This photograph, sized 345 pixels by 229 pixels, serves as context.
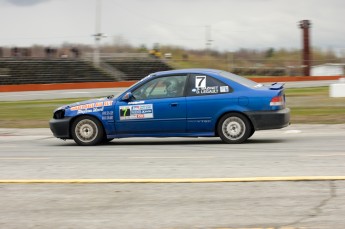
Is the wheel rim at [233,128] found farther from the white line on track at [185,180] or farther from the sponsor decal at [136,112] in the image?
the white line on track at [185,180]

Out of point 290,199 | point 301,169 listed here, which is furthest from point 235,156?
point 290,199

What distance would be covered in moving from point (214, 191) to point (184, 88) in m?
5.10

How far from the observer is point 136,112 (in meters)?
11.5

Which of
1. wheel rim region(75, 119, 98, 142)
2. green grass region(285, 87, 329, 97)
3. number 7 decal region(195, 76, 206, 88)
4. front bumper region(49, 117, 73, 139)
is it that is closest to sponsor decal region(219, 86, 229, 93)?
number 7 decal region(195, 76, 206, 88)

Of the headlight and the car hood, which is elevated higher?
the car hood

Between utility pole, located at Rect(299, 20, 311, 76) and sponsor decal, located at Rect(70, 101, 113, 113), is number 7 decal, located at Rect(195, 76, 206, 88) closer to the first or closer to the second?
sponsor decal, located at Rect(70, 101, 113, 113)

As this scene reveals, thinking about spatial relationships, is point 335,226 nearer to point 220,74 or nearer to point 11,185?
point 11,185

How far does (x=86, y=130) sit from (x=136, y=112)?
1.18m

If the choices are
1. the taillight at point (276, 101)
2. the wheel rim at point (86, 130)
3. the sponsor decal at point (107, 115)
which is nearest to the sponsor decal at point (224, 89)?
the taillight at point (276, 101)

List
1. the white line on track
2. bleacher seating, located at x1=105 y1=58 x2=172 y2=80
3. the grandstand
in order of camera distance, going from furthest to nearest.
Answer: bleacher seating, located at x1=105 y1=58 x2=172 y2=80, the grandstand, the white line on track

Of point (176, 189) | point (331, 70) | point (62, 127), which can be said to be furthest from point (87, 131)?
point (331, 70)

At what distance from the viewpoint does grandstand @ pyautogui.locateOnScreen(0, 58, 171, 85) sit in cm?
5203

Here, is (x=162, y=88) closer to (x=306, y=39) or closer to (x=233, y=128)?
(x=233, y=128)

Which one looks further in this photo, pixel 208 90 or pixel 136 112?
pixel 136 112
